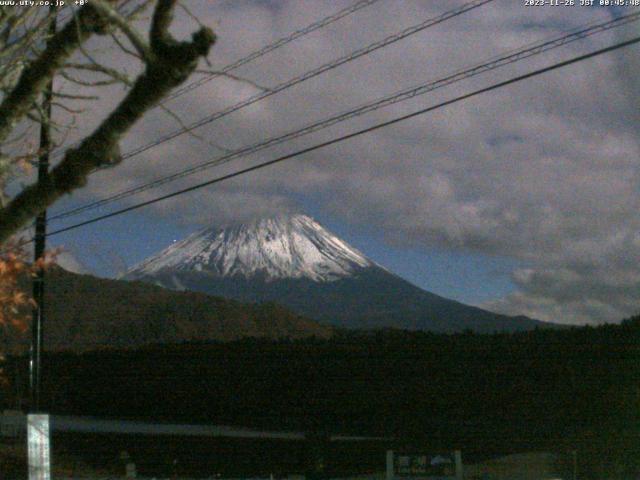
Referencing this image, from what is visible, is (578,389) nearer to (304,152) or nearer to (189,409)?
(304,152)

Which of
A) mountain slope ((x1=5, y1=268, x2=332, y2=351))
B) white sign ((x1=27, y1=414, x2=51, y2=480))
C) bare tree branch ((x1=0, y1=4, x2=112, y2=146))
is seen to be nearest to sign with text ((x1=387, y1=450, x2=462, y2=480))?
white sign ((x1=27, y1=414, x2=51, y2=480))

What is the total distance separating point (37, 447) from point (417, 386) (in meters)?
13.4

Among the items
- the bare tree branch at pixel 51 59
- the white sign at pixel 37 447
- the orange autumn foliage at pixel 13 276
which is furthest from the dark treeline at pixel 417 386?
the bare tree branch at pixel 51 59

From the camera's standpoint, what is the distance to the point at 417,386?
26.3m

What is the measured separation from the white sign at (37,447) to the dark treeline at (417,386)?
1139 cm

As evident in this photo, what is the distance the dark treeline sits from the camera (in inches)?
861

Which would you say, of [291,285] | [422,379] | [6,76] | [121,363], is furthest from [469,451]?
[291,285]

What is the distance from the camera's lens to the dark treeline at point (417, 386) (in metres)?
21.9

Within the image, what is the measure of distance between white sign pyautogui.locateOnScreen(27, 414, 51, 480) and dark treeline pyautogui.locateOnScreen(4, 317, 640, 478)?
11.4 m

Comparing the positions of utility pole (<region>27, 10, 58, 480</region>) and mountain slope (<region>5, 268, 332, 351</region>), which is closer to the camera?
utility pole (<region>27, 10, 58, 480</region>)

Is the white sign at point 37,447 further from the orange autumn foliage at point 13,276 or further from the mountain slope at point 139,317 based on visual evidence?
the mountain slope at point 139,317

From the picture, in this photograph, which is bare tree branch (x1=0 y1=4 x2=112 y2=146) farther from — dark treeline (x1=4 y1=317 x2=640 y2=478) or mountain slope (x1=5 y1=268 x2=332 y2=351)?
mountain slope (x1=5 y1=268 x2=332 y2=351)

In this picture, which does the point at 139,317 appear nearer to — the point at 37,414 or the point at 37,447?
the point at 37,414

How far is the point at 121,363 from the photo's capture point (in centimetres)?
3425
